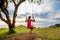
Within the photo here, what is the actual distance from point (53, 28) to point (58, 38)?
650cm

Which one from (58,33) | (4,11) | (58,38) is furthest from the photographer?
(4,11)

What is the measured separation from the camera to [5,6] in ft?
94.6

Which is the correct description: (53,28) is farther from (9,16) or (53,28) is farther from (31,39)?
(31,39)

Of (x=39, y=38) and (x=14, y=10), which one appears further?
(x=14, y=10)

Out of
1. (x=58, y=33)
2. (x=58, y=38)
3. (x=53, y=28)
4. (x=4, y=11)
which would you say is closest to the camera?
(x=58, y=38)

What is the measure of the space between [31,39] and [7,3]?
367 inches

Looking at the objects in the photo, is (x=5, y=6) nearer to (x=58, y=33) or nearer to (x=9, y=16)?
(x=9, y=16)

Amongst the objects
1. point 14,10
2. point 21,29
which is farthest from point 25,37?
point 21,29

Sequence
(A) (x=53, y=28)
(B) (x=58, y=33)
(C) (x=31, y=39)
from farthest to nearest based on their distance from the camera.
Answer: (A) (x=53, y=28) → (B) (x=58, y=33) → (C) (x=31, y=39)

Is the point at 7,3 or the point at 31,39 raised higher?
the point at 7,3

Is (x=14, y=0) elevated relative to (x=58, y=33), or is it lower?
elevated

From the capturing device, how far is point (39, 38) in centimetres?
2152

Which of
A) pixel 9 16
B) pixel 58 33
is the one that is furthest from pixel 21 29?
pixel 58 33

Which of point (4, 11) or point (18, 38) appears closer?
point (18, 38)
